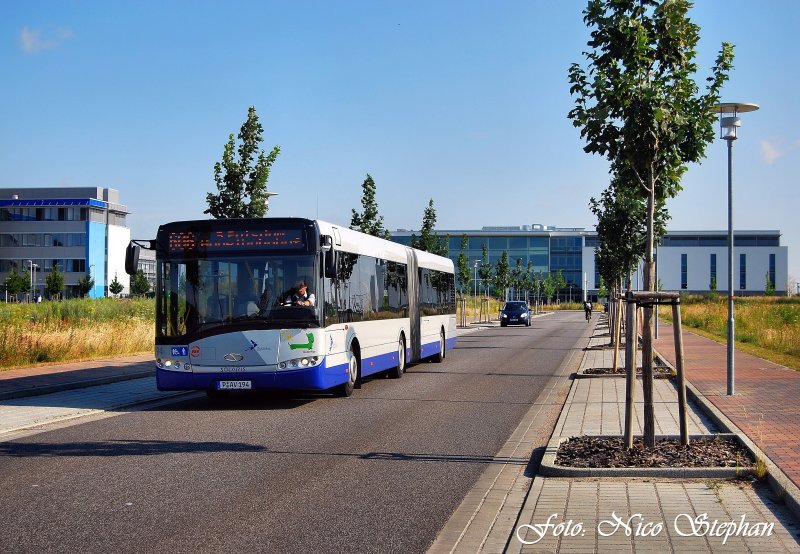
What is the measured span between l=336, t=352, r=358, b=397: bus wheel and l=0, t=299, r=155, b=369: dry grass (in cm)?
952

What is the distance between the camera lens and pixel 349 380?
16.8 metres

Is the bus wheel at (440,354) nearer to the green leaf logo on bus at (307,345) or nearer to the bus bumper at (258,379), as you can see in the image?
the bus bumper at (258,379)

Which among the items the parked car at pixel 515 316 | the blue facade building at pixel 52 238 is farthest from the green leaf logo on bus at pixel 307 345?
the blue facade building at pixel 52 238

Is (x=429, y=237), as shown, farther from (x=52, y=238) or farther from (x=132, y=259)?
(x=52, y=238)

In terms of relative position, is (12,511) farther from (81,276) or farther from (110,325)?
(81,276)

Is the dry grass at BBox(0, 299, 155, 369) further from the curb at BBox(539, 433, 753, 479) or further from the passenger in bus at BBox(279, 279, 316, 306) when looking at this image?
the curb at BBox(539, 433, 753, 479)

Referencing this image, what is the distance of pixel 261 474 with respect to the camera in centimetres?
917

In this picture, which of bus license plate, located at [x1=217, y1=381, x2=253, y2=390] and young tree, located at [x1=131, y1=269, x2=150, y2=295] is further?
young tree, located at [x1=131, y1=269, x2=150, y2=295]

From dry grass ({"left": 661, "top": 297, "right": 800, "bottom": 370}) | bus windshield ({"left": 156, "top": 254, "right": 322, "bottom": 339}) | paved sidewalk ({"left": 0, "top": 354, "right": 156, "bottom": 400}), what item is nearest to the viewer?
bus windshield ({"left": 156, "top": 254, "right": 322, "bottom": 339})

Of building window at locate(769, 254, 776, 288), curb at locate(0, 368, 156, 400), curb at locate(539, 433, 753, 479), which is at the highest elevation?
building window at locate(769, 254, 776, 288)

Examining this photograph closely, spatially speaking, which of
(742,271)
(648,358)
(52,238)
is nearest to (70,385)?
(648,358)

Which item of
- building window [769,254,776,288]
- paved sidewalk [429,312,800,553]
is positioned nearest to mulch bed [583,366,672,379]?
paved sidewalk [429,312,800,553]

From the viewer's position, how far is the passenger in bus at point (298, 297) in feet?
48.8

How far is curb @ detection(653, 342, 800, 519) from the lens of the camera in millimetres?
7259
